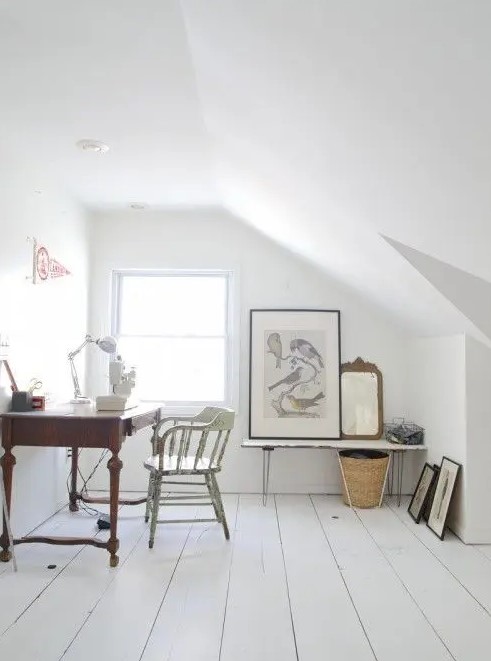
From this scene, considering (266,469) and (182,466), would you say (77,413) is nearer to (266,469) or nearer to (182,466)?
(182,466)

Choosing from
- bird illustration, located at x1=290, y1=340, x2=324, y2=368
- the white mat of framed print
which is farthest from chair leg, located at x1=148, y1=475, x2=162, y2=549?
bird illustration, located at x1=290, y1=340, x2=324, y2=368

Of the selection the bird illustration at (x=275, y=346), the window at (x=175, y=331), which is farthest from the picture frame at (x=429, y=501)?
the window at (x=175, y=331)

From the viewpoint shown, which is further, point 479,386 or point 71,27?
point 479,386

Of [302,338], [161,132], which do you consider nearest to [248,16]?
[161,132]

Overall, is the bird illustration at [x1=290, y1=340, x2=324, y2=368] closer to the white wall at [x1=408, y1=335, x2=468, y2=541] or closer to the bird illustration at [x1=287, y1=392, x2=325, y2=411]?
the bird illustration at [x1=287, y1=392, x2=325, y2=411]

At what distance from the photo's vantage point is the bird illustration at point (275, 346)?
4723mm

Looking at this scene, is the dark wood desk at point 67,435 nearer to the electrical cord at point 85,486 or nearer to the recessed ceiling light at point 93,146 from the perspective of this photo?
the electrical cord at point 85,486

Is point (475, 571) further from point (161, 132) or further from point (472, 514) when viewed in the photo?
point (161, 132)

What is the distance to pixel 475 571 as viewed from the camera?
2.99 metres

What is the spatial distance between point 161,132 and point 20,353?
160 cm

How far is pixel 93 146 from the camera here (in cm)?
336

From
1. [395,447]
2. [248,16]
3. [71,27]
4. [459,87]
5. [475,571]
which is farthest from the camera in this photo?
[395,447]

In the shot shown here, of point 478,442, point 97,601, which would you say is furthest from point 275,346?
point 97,601

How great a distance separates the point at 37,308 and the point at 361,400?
2.63m
